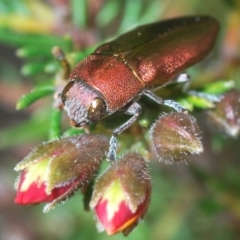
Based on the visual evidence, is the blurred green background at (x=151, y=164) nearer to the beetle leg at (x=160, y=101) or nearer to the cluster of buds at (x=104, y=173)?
the beetle leg at (x=160, y=101)

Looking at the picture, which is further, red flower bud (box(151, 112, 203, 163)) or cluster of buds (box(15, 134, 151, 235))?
red flower bud (box(151, 112, 203, 163))

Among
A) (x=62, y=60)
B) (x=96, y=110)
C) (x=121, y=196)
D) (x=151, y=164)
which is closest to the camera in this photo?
(x=121, y=196)

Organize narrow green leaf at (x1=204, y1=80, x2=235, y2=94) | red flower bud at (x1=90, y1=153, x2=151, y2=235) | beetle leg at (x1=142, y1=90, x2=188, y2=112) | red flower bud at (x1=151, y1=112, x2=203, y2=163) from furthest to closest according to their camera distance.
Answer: narrow green leaf at (x1=204, y1=80, x2=235, y2=94) < beetle leg at (x1=142, y1=90, x2=188, y2=112) < red flower bud at (x1=151, y1=112, x2=203, y2=163) < red flower bud at (x1=90, y1=153, x2=151, y2=235)

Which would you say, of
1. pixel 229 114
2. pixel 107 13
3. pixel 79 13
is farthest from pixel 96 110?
pixel 107 13

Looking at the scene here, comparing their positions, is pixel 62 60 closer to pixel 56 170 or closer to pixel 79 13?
pixel 56 170

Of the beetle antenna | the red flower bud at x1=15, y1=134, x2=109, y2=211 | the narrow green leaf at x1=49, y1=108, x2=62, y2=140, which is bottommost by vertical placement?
the narrow green leaf at x1=49, y1=108, x2=62, y2=140

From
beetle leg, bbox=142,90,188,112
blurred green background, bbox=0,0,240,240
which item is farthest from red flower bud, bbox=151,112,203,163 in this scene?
blurred green background, bbox=0,0,240,240

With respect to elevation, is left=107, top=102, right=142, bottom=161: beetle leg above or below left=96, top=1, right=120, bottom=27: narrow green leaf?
above

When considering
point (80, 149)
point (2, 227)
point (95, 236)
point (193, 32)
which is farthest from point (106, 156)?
point (2, 227)

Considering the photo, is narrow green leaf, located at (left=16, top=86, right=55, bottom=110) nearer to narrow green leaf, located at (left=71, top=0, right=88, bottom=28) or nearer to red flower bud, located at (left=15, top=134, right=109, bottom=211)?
red flower bud, located at (left=15, top=134, right=109, bottom=211)
